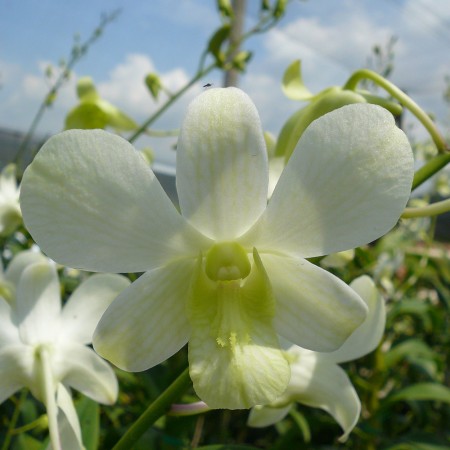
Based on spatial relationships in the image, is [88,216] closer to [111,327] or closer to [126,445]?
[111,327]

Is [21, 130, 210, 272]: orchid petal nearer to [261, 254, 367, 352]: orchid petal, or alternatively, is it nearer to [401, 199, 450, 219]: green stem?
[261, 254, 367, 352]: orchid petal

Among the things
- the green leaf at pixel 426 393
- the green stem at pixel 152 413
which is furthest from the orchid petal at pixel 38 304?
the green leaf at pixel 426 393

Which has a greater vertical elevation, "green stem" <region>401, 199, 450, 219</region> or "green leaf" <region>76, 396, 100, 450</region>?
"green stem" <region>401, 199, 450, 219</region>

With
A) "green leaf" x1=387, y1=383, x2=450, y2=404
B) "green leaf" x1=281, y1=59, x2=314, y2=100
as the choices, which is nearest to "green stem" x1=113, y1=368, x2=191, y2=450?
"green leaf" x1=281, y1=59, x2=314, y2=100

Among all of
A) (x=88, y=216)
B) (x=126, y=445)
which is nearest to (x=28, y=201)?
(x=88, y=216)

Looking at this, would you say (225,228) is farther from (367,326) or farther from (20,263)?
(20,263)

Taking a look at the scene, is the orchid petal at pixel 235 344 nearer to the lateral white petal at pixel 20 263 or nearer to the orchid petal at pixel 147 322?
the orchid petal at pixel 147 322

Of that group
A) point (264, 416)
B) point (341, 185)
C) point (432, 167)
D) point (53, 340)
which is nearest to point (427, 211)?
point (432, 167)
